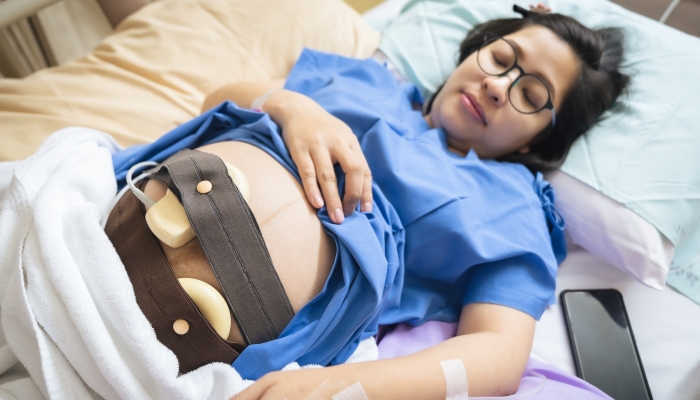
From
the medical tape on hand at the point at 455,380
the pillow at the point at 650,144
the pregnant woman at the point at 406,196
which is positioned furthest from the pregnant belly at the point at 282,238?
the pillow at the point at 650,144

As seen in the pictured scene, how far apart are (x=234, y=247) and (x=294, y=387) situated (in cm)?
22

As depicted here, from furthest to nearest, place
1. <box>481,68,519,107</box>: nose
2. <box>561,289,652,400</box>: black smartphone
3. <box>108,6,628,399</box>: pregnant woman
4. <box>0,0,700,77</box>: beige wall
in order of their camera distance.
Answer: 1. <box>0,0,700,77</box>: beige wall
2. <box>481,68,519,107</box>: nose
3. <box>561,289,652,400</box>: black smartphone
4. <box>108,6,628,399</box>: pregnant woman

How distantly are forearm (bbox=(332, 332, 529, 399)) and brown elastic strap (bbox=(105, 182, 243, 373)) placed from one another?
0.61ft

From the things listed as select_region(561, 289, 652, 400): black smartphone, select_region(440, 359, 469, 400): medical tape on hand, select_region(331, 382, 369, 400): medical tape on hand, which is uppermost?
select_region(331, 382, 369, 400): medical tape on hand

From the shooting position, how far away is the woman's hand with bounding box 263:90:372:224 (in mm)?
703

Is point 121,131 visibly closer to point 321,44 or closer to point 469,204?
point 321,44

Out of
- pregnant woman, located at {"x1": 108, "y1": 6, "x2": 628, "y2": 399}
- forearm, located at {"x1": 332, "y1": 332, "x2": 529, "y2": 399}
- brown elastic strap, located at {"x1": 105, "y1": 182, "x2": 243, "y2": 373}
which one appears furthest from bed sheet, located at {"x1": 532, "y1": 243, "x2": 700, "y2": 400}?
brown elastic strap, located at {"x1": 105, "y1": 182, "x2": 243, "y2": 373}

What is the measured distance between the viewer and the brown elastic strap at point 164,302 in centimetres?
57

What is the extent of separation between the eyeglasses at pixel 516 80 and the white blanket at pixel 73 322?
32.3 inches

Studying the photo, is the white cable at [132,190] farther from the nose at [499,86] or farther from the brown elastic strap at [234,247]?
the nose at [499,86]

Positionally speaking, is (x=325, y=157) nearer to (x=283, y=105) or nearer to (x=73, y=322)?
(x=283, y=105)

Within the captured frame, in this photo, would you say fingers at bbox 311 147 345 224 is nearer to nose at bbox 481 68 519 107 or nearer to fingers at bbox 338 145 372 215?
fingers at bbox 338 145 372 215

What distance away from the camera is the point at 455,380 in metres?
0.62

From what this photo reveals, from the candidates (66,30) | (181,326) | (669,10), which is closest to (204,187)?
(181,326)
